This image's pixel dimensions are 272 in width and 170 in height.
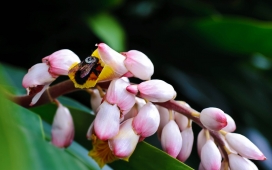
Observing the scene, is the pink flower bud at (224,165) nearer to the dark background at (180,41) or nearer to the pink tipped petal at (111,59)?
the pink tipped petal at (111,59)

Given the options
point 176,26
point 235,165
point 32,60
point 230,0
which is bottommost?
point 32,60

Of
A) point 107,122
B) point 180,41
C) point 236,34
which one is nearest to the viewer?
point 107,122

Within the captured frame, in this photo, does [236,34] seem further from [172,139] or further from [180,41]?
[172,139]

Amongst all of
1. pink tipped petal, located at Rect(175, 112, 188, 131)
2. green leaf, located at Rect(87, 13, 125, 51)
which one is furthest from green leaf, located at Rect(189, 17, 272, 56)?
pink tipped petal, located at Rect(175, 112, 188, 131)

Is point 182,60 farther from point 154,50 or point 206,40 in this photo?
point 206,40

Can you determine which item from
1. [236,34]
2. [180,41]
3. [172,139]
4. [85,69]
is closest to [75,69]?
[85,69]

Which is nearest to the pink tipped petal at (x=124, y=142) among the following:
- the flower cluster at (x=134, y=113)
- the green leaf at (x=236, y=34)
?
the flower cluster at (x=134, y=113)

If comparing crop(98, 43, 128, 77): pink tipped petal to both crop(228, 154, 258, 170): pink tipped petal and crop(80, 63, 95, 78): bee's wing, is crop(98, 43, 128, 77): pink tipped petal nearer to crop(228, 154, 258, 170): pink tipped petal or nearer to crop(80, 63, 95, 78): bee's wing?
crop(80, 63, 95, 78): bee's wing

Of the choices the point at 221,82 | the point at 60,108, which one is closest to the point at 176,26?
the point at 221,82
